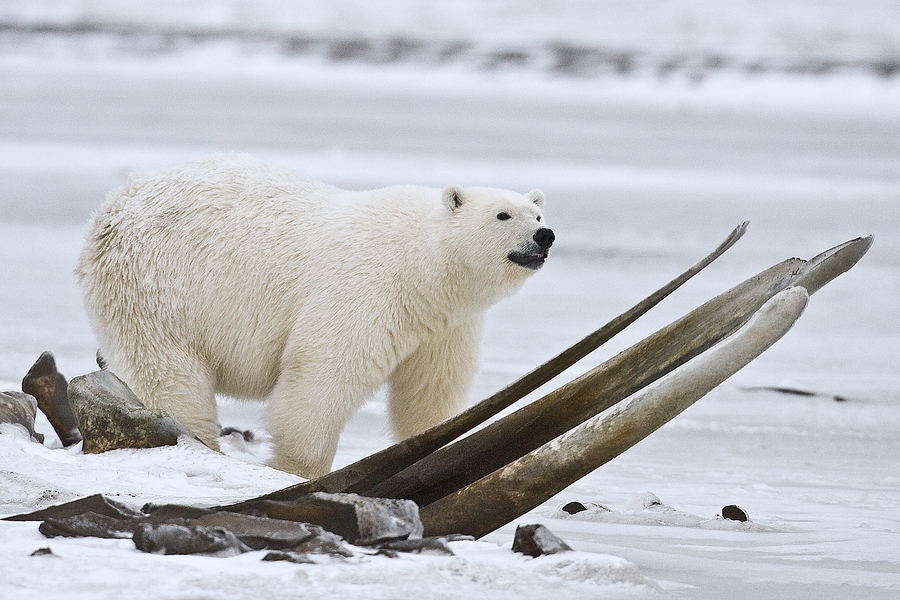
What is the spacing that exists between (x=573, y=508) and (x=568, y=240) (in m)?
6.39

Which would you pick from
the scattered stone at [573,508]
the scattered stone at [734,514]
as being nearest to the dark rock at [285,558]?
the scattered stone at [573,508]

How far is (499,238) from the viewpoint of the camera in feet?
13.7

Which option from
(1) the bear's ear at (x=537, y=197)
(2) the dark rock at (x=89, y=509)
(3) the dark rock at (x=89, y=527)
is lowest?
(3) the dark rock at (x=89, y=527)

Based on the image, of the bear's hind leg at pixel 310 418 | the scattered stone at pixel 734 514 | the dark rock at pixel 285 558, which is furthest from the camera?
the bear's hind leg at pixel 310 418

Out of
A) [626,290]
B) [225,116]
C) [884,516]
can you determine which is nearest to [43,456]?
[884,516]

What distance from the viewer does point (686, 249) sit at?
9422 mm

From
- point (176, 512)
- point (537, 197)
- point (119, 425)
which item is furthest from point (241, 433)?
point (176, 512)

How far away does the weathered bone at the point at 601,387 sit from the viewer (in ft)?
9.65

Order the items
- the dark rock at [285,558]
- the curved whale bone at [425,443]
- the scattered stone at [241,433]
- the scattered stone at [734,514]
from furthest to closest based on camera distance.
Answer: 1. the scattered stone at [241,433]
2. the scattered stone at [734,514]
3. the curved whale bone at [425,443]
4. the dark rock at [285,558]

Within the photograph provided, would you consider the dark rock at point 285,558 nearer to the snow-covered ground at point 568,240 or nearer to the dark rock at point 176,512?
the snow-covered ground at point 568,240

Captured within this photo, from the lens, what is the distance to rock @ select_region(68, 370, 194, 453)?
3.48 m

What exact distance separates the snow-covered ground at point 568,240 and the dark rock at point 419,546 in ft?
0.19

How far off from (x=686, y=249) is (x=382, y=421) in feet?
16.3

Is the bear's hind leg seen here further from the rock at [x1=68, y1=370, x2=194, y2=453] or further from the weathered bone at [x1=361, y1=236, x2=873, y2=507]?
the weathered bone at [x1=361, y1=236, x2=873, y2=507]
